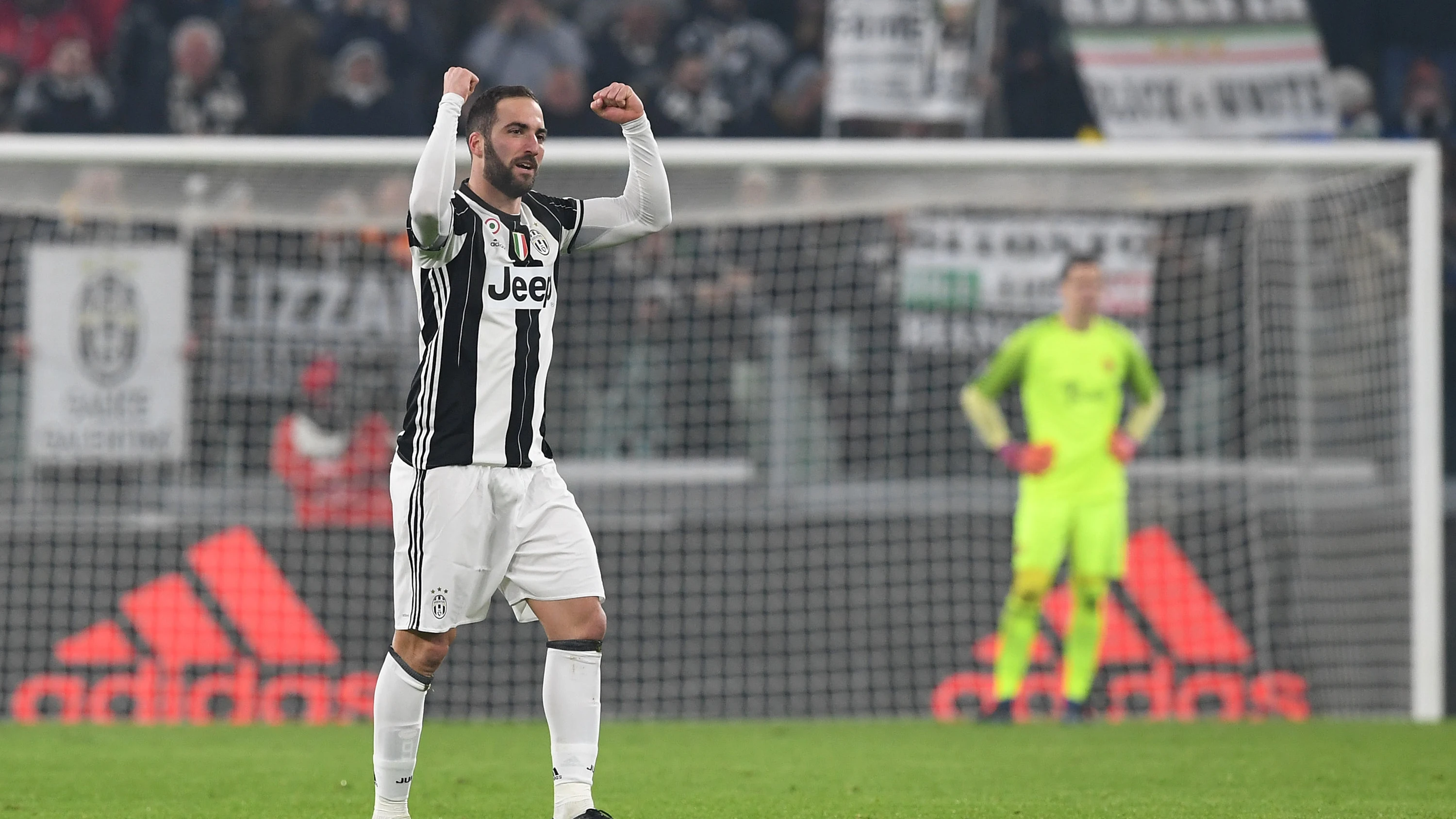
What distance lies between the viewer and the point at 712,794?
20.6 ft

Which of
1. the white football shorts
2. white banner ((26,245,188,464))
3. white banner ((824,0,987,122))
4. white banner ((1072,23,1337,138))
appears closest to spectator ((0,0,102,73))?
white banner ((26,245,188,464))

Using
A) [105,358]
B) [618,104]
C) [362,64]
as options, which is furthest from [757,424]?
[618,104]

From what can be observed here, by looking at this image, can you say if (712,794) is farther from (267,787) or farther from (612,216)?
(612,216)

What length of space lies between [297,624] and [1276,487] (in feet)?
15.9

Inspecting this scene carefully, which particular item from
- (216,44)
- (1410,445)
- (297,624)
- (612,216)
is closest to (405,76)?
(216,44)

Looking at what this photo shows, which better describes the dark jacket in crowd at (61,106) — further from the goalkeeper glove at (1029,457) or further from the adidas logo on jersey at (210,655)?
the goalkeeper glove at (1029,457)

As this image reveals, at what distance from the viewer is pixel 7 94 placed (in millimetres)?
11930

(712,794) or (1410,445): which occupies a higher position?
(1410,445)

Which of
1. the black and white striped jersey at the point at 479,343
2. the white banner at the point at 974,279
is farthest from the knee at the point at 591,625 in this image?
the white banner at the point at 974,279

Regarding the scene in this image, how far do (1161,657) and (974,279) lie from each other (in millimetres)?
2190

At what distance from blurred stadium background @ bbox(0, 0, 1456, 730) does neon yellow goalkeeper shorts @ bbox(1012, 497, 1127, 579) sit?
2.35 feet

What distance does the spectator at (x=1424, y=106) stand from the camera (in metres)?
12.1

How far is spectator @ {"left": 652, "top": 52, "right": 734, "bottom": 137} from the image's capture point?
12039mm

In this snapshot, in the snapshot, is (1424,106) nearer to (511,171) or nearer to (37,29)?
(37,29)
